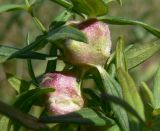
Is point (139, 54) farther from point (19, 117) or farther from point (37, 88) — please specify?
point (19, 117)

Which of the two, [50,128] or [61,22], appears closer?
[50,128]

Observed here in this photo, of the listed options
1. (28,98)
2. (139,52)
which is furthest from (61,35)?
(139,52)

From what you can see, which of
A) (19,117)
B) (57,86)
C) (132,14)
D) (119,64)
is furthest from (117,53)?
(132,14)

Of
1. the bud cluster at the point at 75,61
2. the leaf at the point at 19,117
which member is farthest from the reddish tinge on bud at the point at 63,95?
the leaf at the point at 19,117

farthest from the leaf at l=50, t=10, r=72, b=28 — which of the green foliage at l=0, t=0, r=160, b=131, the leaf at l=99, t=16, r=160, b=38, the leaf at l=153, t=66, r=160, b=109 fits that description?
the leaf at l=153, t=66, r=160, b=109

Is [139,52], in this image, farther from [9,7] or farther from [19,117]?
[19,117]
